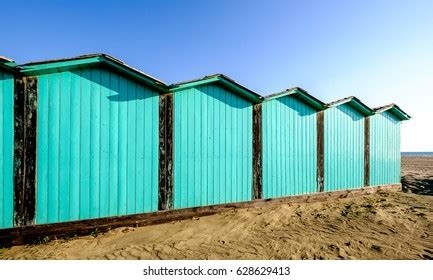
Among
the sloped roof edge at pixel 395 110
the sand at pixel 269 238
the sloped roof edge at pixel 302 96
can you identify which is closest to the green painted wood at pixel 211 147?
the sand at pixel 269 238

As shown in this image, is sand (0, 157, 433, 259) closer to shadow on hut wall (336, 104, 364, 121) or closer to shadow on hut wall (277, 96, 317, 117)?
shadow on hut wall (277, 96, 317, 117)

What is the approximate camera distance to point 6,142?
5.02 metres

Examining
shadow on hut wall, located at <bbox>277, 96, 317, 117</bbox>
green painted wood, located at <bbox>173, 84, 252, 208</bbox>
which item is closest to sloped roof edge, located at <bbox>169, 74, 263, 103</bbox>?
green painted wood, located at <bbox>173, 84, 252, 208</bbox>

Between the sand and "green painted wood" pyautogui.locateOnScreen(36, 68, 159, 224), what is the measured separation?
76 cm

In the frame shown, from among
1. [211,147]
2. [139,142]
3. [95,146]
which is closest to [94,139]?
[95,146]

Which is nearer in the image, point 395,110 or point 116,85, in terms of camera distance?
point 116,85

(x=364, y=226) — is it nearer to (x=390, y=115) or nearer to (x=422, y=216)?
(x=422, y=216)

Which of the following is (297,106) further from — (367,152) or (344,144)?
(367,152)

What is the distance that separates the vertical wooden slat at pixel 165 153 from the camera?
6.50m

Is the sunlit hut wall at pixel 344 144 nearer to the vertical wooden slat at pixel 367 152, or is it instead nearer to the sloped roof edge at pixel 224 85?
the vertical wooden slat at pixel 367 152

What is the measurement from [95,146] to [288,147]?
241 inches

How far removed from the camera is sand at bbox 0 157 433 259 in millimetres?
4766

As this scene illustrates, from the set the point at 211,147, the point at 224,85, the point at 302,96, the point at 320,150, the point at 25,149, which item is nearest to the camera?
Result: the point at 25,149
